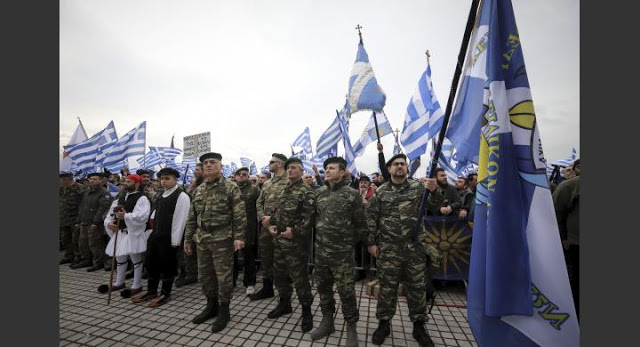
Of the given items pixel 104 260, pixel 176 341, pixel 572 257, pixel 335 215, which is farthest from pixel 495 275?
pixel 104 260

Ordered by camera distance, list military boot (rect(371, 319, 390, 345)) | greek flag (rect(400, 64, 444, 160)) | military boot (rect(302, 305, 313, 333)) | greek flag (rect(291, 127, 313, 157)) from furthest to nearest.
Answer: greek flag (rect(291, 127, 313, 157)), greek flag (rect(400, 64, 444, 160)), military boot (rect(302, 305, 313, 333)), military boot (rect(371, 319, 390, 345))

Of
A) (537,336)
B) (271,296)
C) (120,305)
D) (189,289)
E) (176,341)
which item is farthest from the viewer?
(189,289)

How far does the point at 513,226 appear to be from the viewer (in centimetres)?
197

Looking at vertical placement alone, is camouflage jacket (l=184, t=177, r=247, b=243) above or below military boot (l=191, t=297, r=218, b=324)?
above

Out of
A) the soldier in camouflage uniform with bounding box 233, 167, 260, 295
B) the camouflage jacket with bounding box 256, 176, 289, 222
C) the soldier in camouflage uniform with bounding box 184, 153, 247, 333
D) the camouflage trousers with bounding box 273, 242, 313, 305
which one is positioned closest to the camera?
the camouflage trousers with bounding box 273, 242, 313, 305

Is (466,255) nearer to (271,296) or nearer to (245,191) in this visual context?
(271,296)

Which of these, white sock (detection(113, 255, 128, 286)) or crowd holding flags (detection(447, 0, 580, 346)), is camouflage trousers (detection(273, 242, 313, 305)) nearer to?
crowd holding flags (detection(447, 0, 580, 346))

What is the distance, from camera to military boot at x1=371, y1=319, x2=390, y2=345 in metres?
3.41

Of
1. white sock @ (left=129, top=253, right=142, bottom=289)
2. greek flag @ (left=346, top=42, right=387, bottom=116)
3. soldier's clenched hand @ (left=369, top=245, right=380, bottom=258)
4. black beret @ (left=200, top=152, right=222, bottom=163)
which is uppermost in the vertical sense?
greek flag @ (left=346, top=42, right=387, bottom=116)

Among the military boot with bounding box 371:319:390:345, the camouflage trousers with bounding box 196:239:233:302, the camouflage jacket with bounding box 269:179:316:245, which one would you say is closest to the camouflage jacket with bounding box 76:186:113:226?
the camouflage trousers with bounding box 196:239:233:302

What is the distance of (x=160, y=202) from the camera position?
16.2 ft

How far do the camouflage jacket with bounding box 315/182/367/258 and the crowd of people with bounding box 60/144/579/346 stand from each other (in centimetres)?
1

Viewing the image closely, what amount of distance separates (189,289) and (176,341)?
2.19 metres

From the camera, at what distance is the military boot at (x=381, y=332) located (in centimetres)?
341
